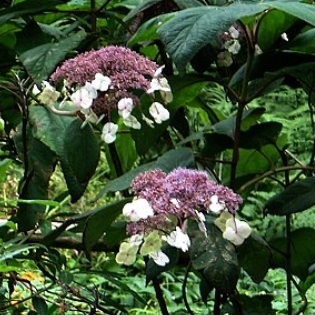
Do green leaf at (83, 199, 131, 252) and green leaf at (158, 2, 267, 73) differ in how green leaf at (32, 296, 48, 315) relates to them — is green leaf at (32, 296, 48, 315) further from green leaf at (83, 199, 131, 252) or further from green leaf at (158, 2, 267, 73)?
green leaf at (158, 2, 267, 73)

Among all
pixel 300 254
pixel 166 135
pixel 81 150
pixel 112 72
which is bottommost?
pixel 300 254

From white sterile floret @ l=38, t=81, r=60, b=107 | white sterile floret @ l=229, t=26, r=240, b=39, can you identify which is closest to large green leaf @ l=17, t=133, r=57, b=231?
white sterile floret @ l=38, t=81, r=60, b=107

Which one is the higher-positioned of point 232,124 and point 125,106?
point 125,106

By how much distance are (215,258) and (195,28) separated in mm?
197

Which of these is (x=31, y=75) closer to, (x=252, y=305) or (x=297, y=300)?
(x=252, y=305)

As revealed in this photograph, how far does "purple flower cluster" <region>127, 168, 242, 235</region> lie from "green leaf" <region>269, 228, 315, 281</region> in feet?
1.28

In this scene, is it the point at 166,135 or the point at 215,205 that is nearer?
the point at 215,205

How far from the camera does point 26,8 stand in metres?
0.90

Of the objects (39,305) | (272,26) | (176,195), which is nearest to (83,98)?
(176,195)

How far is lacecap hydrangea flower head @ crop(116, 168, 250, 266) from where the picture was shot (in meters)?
0.56

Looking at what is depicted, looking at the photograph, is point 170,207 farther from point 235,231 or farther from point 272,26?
point 272,26

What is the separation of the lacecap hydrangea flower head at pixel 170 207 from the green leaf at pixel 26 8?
378mm

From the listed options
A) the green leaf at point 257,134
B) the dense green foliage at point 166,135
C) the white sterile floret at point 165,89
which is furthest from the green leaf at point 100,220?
the green leaf at point 257,134

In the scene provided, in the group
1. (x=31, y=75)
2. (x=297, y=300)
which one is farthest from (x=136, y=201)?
(x=297, y=300)
